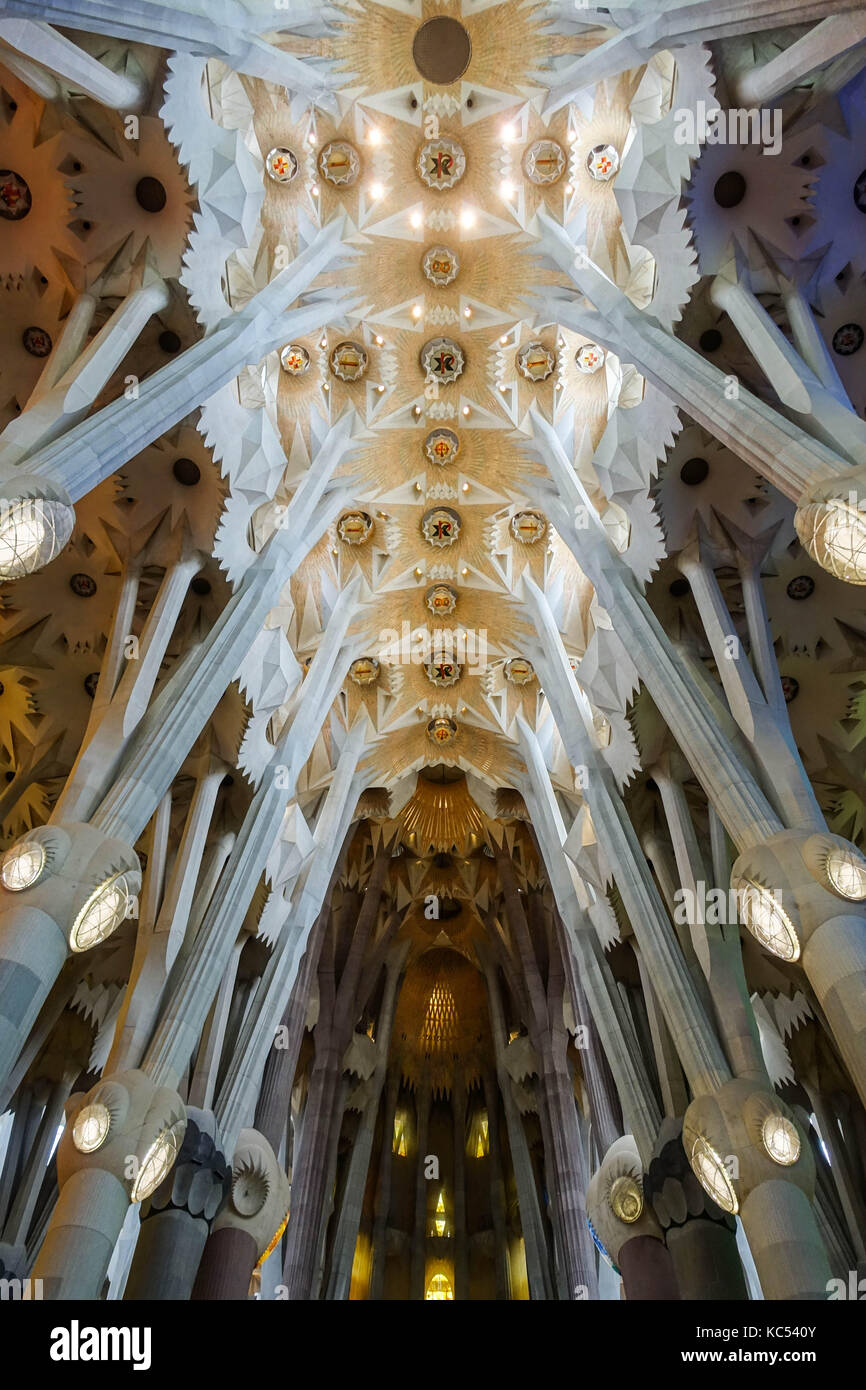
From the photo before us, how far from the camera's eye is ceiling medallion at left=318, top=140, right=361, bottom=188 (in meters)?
16.3

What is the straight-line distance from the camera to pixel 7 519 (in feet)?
25.3

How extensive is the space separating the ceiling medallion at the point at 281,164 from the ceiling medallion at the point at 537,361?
510 cm

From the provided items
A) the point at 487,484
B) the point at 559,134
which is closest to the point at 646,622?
the point at 487,484

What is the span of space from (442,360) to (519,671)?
22.0 ft

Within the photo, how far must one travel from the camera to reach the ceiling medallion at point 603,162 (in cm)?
1537

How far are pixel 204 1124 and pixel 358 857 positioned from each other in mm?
12514

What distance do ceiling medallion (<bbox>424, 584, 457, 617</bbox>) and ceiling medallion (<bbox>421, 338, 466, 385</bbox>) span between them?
431 cm

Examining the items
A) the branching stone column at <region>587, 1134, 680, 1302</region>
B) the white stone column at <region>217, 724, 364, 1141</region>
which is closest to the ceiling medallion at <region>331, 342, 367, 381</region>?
the white stone column at <region>217, 724, 364, 1141</region>

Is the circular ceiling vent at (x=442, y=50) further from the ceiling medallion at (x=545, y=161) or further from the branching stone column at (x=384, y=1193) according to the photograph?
the branching stone column at (x=384, y=1193)

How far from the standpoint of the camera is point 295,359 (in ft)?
56.5

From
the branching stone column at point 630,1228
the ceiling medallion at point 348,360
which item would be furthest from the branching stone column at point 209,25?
the branching stone column at point 630,1228

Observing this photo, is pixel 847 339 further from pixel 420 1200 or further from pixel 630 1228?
pixel 420 1200

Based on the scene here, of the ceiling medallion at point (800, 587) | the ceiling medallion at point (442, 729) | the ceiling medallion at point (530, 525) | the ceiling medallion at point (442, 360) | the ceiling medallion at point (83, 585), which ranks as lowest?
the ceiling medallion at point (800, 587)
